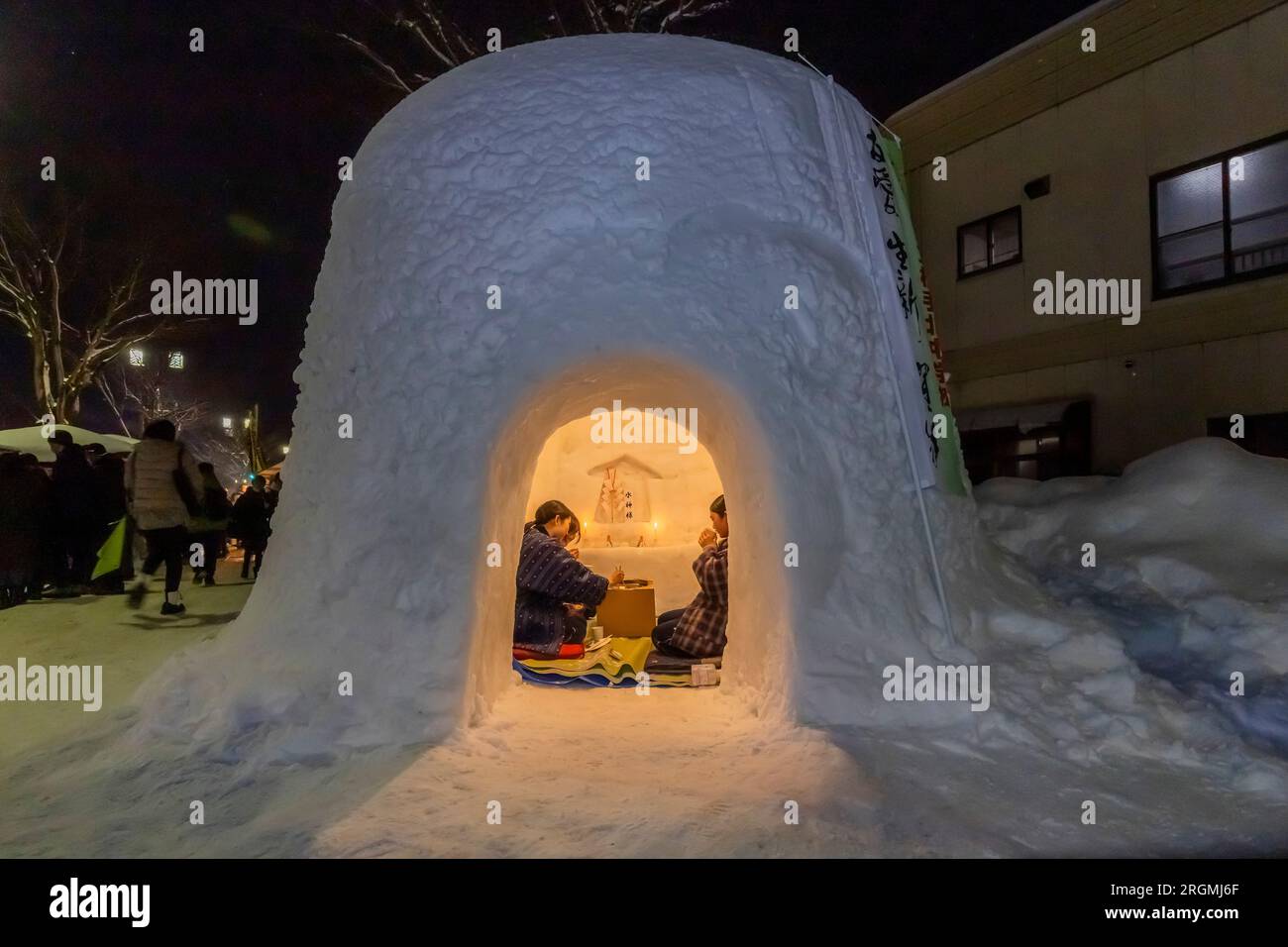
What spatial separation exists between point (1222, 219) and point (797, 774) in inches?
343

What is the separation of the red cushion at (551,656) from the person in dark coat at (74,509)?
14.2 ft

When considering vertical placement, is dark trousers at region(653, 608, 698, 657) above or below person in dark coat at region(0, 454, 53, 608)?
below

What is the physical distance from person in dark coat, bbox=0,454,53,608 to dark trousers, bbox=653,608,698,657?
560 centimetres

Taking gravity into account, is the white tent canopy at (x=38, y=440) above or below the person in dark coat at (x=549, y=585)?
above

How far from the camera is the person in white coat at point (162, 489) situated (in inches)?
223

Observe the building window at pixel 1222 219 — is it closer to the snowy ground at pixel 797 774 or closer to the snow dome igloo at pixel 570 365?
the snowy ground at pixel 797 774

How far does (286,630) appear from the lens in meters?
3.94

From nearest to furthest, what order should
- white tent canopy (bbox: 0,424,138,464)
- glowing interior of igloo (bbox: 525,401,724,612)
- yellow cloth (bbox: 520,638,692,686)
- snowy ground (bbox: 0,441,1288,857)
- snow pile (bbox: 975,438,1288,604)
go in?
snowy ground (bbox: 0,441,1288,857) → snow pile (bbox: 975,438,1288,604) → yellow cloth (bbox: 520,638,692,686) → glowing interior of igloo (bbox: 525,401,724,612) → white tent canopy (bbox: 0,424,138,464)

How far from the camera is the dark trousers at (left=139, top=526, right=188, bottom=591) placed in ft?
19.4

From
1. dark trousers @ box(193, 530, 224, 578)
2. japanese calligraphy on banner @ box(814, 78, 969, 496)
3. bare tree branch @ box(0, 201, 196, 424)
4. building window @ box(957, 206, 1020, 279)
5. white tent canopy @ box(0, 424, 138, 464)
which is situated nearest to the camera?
japanese calligraphy on banner @ box(814, 78, 969, 496)

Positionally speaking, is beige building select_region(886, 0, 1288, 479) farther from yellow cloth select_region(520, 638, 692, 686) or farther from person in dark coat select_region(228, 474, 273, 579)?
person in dark coat select_region(228, 474, 273, 579)

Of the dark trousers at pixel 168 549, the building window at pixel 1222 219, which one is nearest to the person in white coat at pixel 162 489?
the dark trousers at pixel 168 549

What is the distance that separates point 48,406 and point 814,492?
46.1ft

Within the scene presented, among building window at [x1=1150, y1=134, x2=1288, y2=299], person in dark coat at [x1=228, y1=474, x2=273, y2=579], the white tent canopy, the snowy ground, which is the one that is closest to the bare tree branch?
the white tent canopy
